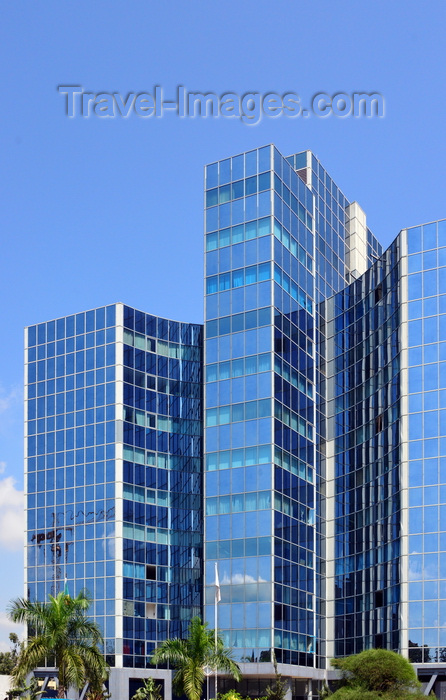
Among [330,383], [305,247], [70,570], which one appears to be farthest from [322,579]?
[305,247]

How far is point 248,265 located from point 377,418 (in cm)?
1794

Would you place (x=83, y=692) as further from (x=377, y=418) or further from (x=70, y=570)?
(x=377, y=418)

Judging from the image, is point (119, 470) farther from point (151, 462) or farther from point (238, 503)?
point (238, 503)

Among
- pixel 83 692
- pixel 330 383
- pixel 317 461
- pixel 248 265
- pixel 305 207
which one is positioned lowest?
pixel 83 692

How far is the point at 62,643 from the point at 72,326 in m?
50.7

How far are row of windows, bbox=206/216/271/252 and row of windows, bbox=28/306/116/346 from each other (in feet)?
41.7

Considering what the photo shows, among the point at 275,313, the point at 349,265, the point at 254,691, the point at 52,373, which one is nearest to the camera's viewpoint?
the point at 254,691

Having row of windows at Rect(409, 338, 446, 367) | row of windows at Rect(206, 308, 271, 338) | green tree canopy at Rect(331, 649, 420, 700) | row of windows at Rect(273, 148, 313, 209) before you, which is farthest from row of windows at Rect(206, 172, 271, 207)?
green tree canopy at Rect(331, 649, 420, 700)

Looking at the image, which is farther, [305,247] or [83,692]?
[305,247]

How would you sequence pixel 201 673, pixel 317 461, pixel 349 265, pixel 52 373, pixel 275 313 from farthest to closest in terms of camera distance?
pixel 349 265
pixel 52 373
pixel 317 461
pixel 275 313
pixel 201 673

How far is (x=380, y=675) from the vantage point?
215 feet

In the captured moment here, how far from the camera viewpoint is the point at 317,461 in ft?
310

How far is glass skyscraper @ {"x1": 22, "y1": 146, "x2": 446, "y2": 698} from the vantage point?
82.4 m

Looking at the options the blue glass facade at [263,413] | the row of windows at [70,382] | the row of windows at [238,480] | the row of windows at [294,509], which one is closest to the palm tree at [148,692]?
the blue glass facade at [263,413]
